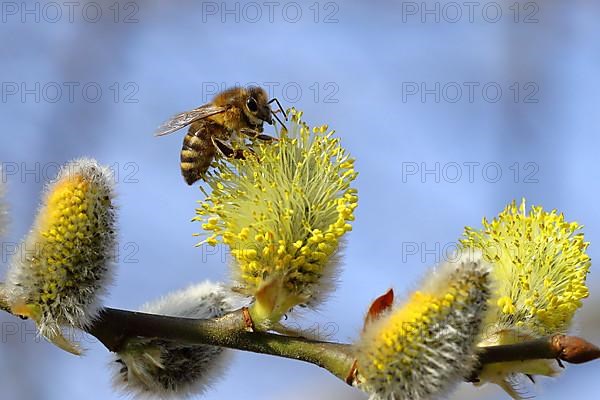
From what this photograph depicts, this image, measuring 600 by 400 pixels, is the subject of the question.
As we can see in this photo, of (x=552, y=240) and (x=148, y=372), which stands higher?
(x=552, y=240)

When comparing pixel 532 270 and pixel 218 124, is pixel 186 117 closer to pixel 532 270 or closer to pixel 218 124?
pixel 218 124

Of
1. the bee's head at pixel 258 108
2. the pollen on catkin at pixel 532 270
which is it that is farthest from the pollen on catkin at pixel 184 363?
the pollen on catkin at pixel 532 270

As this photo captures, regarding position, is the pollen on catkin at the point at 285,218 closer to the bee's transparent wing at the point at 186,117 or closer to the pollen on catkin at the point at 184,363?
the pollen on catkin at the point at 184,363

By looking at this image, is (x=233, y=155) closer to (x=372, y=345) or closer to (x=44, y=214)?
(x=44, y=214)

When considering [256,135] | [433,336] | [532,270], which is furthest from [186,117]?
[433,336]

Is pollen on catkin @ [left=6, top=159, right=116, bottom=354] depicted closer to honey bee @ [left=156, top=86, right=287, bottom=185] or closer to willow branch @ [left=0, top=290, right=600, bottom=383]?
willow branch @ [left=0, top=290, right=600, bottom=383]

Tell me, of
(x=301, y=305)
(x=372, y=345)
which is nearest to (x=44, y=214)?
(x=301, y=305)
